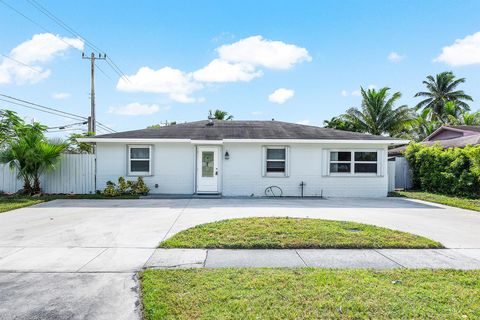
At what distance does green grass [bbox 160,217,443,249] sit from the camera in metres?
5.70

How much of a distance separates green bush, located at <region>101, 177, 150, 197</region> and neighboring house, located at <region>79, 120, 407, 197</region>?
0.44 metres

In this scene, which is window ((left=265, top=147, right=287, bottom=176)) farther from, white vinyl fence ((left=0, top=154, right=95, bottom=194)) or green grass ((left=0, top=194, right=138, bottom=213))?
white vinyl fence ((left=0, top=154, right=95, bottom=194))

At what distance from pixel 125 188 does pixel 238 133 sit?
18.5 ft

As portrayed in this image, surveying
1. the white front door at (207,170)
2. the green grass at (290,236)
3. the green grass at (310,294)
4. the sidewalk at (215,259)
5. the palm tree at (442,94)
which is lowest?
the sidewalk at (215,259)

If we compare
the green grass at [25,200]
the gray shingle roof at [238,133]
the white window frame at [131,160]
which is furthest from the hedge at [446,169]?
the green grass at [25,200]

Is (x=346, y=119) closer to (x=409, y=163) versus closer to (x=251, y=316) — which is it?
(x=409, y=163)

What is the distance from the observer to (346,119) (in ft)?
92.6

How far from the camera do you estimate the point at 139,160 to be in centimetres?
1352

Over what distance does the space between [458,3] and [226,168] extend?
11.2 m

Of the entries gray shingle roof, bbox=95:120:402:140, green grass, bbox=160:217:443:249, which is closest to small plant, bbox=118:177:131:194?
gray shingle roof, bbox=95:120:402:140

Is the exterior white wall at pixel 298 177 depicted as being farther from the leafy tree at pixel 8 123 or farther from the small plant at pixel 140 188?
the leafy tree at pixel 8 123

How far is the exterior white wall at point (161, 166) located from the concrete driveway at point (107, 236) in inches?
70.8

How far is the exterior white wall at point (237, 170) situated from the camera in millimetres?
13445

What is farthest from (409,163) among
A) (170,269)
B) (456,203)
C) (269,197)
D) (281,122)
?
(170,269)
